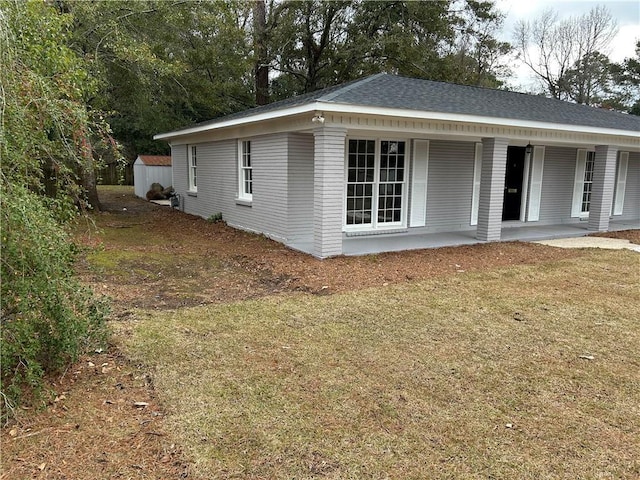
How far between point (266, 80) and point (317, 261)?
15595 mm

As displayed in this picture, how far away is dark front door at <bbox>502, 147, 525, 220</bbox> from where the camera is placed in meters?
11.8

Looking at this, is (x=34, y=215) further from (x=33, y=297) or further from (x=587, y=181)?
(x=587, y=181)

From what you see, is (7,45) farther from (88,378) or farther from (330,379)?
(330,379)

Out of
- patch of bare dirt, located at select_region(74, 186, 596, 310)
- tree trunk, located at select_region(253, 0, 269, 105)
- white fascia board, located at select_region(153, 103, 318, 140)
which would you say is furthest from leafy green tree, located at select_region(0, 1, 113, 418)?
tree trunk, located at select_region(253, 0, 269, 105)

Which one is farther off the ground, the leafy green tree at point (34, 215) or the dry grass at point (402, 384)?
the leafy green tree at point (34, 215)

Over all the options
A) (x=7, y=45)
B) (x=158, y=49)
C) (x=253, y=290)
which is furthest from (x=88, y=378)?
(x=158, y=49)

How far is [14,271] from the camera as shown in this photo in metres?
2.71

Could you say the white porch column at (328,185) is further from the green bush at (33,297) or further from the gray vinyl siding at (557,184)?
the gray vinyl siding at (557,184)

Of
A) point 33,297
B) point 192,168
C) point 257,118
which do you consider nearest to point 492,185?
point 257,118

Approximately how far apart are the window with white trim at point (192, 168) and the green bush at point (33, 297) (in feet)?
36.6

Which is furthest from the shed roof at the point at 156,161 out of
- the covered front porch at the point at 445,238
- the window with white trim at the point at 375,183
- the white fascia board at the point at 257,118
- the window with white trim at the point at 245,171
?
the covered front porch at the point at 445,238

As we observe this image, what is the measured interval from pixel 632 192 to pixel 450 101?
352 inches

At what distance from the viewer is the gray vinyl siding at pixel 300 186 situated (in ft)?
29.4

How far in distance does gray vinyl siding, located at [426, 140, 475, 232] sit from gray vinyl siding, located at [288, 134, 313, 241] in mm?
2926
